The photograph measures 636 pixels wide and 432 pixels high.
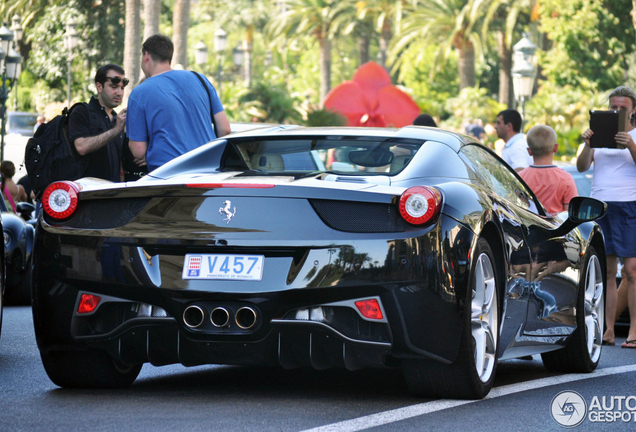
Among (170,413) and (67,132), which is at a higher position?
(67,132)

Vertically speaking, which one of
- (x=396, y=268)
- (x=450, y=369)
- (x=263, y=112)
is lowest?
(x=263, y=112)

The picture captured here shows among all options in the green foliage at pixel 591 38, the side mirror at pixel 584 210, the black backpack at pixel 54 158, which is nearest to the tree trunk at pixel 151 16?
the green foliage at pixel 591 38

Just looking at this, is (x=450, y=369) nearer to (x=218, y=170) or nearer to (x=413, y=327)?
(x=413, y=327)

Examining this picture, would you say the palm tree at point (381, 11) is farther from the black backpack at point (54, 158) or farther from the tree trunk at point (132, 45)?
the black backpack at point (54, 158)

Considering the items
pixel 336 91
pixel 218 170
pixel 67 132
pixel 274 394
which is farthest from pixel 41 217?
pixel 336 91

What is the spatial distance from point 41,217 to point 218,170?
3.08 feet

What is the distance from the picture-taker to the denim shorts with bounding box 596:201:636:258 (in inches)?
352

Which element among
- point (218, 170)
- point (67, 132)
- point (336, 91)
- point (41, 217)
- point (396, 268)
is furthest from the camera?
point (336, 91)

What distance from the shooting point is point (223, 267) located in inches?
198

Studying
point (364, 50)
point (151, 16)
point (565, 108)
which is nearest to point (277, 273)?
point (151, 16)

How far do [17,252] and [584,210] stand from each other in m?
6.43

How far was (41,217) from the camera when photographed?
213 inches

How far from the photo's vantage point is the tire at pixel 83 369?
219 inches

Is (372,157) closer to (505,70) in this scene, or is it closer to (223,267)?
(223,267)
